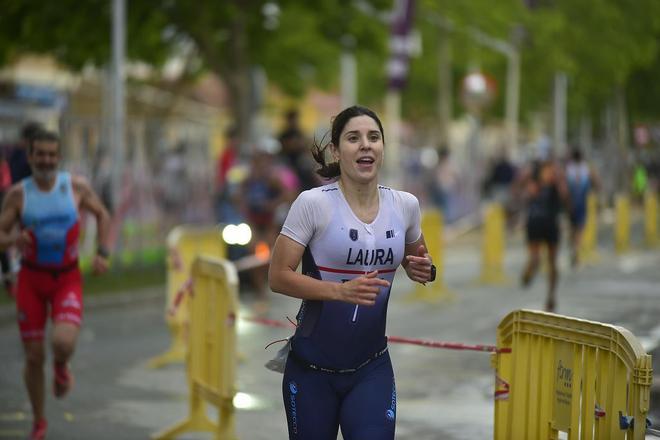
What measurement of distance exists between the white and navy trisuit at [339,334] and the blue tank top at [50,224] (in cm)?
353

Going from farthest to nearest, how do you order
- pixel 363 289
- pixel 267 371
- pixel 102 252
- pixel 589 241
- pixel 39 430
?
pixel 589 241 → pixel 267 371 → pixel 102 252 → pixel 39 430 → pixel 363 289

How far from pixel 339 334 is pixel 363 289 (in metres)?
0.45

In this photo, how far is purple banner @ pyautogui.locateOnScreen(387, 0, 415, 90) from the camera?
29375mm

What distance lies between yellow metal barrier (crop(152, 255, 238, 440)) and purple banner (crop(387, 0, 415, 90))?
19.7 m

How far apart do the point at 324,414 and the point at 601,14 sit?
4554 centimetres

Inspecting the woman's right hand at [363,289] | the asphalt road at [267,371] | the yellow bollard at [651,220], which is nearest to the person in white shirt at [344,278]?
the woman's right hand at [363,289]

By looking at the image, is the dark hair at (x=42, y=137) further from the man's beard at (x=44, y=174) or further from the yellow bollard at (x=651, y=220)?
the yellow bollard at (x=651, y=220)

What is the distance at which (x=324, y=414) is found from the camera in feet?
20.5

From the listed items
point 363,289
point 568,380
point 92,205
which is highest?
point 92,205

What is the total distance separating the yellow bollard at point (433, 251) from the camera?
18.7m

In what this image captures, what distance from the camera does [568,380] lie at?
6.68 m

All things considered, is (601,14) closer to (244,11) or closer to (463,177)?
(463,177)

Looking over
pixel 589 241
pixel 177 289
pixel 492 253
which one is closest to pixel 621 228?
pixel 589 241

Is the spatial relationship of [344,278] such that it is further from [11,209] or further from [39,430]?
[11,209]
